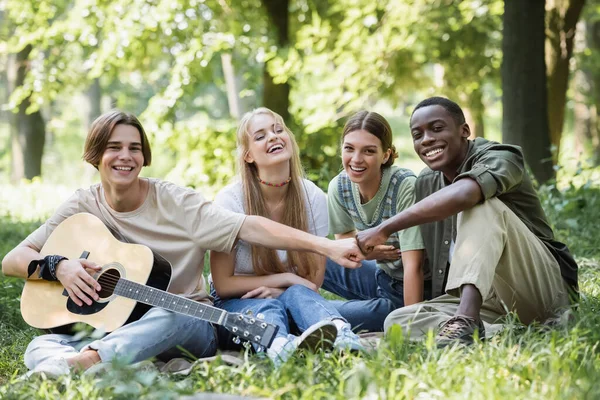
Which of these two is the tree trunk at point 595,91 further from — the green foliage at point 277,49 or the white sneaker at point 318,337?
the white sneaker at point 318,337

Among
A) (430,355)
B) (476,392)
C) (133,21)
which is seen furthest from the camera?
(133,21)

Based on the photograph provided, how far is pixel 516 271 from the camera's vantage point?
3539mm

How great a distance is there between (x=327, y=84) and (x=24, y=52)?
7.41 meters

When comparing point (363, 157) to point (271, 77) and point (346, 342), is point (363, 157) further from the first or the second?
point (271, 77)

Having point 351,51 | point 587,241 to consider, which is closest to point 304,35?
point 351,51

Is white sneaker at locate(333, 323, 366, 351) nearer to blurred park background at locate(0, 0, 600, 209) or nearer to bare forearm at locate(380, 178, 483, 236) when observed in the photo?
bare forearm at locate(380, 178, 483, 236)

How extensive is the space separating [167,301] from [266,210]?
90cm

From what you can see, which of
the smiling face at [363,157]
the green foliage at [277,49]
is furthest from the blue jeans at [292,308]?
the green foliage at [277,49]

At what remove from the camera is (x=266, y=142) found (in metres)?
4.22

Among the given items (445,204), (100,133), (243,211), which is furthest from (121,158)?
(445,204)

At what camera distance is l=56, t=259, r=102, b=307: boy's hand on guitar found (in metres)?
3.77

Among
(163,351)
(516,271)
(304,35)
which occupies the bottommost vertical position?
(163,351)

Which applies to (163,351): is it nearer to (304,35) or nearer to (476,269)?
(476,269)

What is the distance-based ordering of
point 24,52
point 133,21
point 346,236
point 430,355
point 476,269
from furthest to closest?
point 24,52, point 133,21, point 346,236, point 476,269, point 430,355
